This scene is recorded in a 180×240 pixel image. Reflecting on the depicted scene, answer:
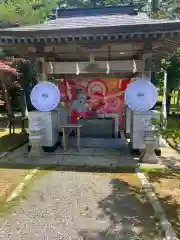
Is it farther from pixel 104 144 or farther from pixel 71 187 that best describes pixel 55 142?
pixel 71 187

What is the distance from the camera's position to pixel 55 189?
20.1 feet

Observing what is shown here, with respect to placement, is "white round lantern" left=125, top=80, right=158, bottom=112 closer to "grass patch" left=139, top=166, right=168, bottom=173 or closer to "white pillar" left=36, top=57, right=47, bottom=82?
"grass patch" left=139, top=166, right=168, bottom=173

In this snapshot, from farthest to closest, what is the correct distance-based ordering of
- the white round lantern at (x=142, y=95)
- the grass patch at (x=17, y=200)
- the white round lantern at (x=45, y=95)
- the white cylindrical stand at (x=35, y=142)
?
the white round lantern at (x=45, y=95) → the white cylindrical stand at (x=35, y=142) → the white round lantern at (x=142, y=95) → the grass patch at (x=17, y=200)

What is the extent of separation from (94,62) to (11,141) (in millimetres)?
5156

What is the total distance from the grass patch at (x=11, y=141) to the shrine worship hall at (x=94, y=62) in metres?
1.63

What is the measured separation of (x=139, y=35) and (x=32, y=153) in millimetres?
4951

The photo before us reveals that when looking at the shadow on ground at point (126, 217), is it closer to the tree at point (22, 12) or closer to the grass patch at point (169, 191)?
the grass patch at point (169, 191)

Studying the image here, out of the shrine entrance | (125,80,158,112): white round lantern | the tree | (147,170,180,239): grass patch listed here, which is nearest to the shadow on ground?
(147,170,180,239): grass patch

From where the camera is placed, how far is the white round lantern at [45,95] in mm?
9141

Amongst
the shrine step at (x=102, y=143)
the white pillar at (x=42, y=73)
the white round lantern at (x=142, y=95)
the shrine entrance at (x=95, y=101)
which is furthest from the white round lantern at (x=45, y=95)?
the shrine entrance at (x=95, y=101)

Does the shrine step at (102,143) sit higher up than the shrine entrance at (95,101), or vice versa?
the shrine entrance at (95,101)

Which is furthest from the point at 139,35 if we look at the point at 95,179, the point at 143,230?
the point at 143,230

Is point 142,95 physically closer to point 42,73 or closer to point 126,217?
point 42,73

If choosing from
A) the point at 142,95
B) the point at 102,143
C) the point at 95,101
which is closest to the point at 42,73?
the point at 142,95
